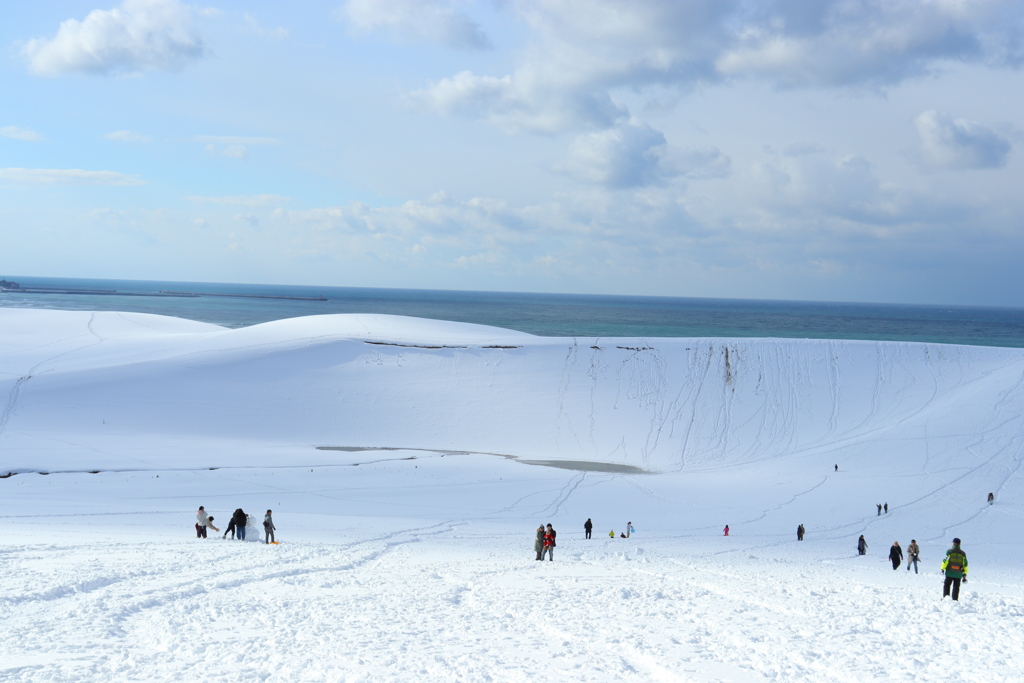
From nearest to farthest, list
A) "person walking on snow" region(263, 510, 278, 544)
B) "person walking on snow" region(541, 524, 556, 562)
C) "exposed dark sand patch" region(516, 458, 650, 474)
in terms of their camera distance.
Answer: "person walking on snow" region(541, 524, 556, 562)
"person walking on snow" region(263, 510, 278, 544)
"exposed dark sand patch" region(516, 458, 650, 474)

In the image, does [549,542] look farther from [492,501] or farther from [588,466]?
A: [588,466]

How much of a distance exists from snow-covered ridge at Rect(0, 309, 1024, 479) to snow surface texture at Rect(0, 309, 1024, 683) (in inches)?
7.8

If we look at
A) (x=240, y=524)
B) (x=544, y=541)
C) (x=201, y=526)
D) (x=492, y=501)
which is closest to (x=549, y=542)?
(x=544, y=541)

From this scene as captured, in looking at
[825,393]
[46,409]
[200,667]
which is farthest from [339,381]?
[200,667]

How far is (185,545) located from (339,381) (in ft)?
84.8

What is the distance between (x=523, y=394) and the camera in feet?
130

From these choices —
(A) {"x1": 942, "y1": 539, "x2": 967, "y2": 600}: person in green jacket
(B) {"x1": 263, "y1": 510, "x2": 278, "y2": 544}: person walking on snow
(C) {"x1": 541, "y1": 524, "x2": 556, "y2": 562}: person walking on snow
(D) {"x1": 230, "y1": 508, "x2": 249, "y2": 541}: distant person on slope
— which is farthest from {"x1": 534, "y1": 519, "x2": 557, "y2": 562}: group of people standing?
(A) {"x1": 942, "y1": 539, "x2": 967, "y2": 600}: person in green jacket

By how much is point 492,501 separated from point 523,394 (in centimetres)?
1699

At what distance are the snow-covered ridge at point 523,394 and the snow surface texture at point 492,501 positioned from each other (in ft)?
0.65

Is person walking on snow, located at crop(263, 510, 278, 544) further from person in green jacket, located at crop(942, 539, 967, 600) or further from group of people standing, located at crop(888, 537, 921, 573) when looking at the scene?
Result: group of people standing, located at crop(888, 537, 921, 573)

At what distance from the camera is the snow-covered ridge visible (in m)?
33.4

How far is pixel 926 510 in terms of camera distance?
76.8 ft

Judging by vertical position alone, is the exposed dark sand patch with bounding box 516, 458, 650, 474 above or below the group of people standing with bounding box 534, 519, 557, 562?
below

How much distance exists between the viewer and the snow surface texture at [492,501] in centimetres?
811
